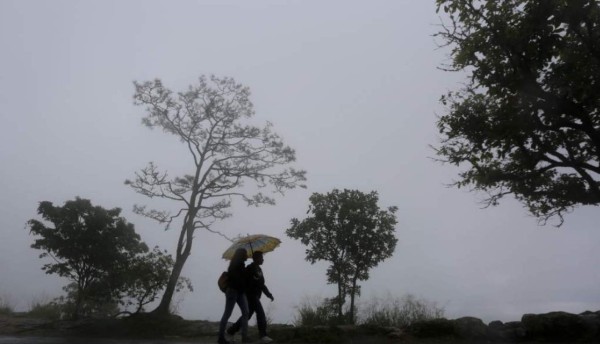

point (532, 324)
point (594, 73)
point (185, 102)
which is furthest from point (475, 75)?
point (185, 102)

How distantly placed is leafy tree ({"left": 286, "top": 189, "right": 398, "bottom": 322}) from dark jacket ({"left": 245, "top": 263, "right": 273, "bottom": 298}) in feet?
16.0

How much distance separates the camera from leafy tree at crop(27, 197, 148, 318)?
16.0m

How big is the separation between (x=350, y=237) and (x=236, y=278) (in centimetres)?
565

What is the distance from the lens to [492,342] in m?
9.80

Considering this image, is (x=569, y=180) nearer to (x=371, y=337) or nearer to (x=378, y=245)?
(x=378, y=245)

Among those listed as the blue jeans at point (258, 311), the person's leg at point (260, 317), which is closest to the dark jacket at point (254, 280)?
the blue jeans at point (258, 311)

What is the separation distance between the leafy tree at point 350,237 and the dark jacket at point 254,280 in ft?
16.0

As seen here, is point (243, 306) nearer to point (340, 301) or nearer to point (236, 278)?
point (236, 278)

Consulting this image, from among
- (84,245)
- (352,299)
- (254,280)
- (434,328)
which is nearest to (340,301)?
(352,299)

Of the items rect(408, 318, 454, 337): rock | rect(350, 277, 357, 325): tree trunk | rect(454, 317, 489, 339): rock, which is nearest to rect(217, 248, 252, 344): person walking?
rect(408, 318, 454, 337): rock

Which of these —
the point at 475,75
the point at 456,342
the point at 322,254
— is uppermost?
the point at 475,75

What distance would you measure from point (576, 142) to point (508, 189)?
2.24m

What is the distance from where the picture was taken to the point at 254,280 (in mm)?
9180

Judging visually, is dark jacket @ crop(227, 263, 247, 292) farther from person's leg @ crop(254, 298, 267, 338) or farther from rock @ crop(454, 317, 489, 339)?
Result: rock @ crop(454, 317, 489, 339)
